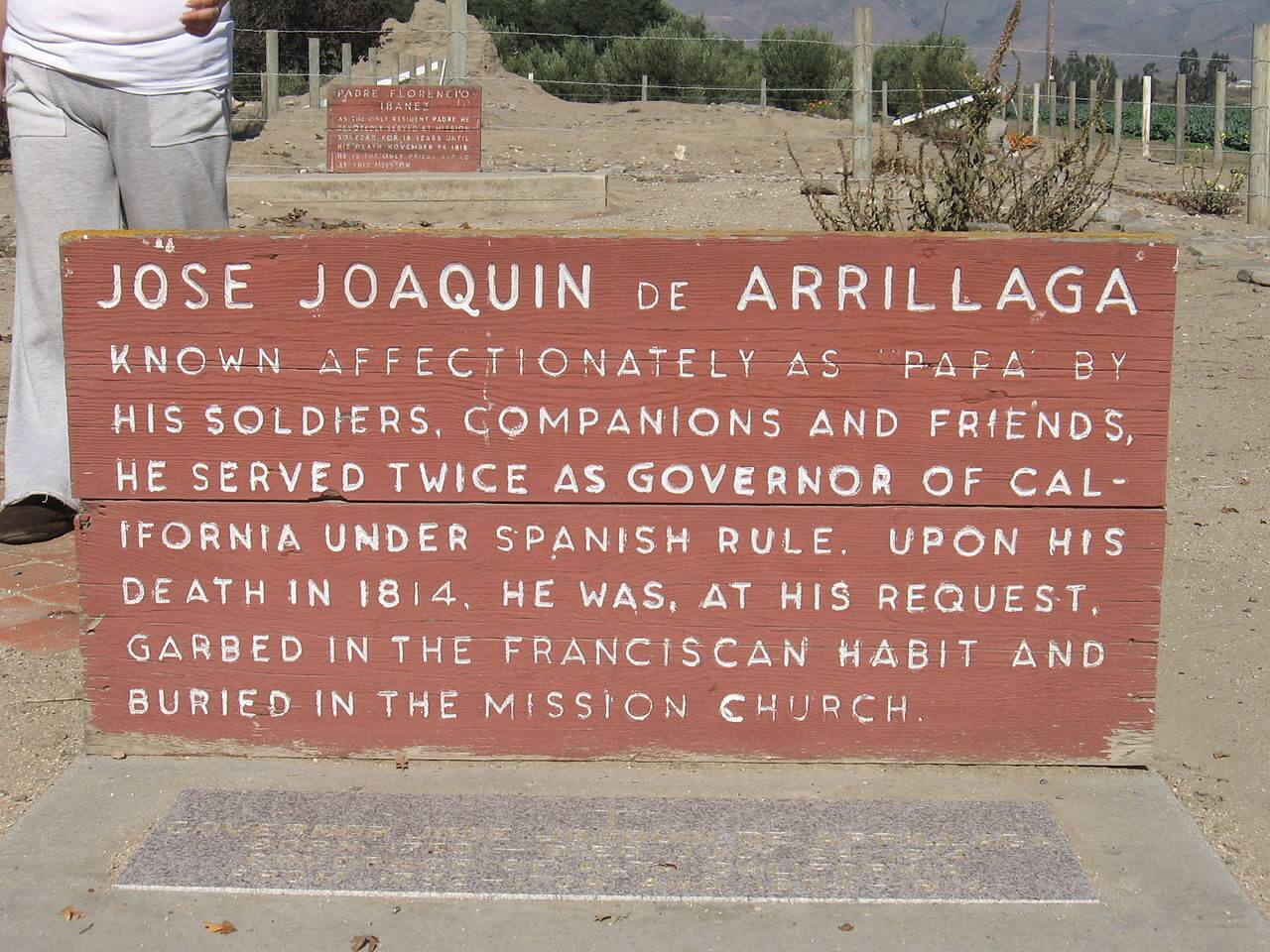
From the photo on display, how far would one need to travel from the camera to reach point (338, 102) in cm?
1530

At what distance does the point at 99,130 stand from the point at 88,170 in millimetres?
103

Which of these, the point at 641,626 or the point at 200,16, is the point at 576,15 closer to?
the point at 200,16

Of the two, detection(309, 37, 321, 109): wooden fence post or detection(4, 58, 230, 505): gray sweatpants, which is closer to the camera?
detection(4, 58, 230, 505): gray sweatpants

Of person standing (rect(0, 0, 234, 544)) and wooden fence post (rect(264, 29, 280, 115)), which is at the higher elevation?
wooden fence post (rect(264, 29, 280, 115))

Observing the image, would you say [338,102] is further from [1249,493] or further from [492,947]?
[492,947]

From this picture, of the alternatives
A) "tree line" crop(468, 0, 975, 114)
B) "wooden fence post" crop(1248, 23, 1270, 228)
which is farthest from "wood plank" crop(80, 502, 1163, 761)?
"tree line" crop(468, 0, 975, 114)

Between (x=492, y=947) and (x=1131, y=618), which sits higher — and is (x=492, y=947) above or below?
below

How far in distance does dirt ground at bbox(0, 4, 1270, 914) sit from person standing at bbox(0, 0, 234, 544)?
90 centimetres

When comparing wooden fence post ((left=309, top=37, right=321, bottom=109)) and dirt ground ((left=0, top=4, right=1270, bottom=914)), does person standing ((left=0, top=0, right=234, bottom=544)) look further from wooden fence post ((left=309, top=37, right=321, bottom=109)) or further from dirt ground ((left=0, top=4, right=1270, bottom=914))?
wooden fence post ((left=309, top=37, right=321, bottom=109))

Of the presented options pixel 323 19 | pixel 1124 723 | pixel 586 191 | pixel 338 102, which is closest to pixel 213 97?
pixel 1124 723

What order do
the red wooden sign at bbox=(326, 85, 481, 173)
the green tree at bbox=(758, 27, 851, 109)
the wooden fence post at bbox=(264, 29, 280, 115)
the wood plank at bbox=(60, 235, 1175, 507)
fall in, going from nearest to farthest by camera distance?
the wood plank at bbox=(60, 235, 1175, 507) → the red wooden sign at bbox=(326, 85, 481, 173) → the wooden fence post at bbox=(264, 29, 280, 115) → the green tree at bbox=(758, 27, 851, 109)

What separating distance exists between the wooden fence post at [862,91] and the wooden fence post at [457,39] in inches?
164

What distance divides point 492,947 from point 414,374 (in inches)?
44.4

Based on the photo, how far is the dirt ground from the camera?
3.41 metres
